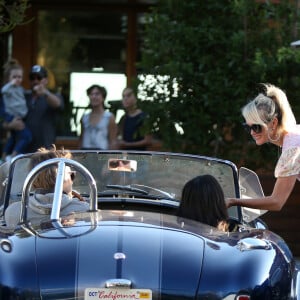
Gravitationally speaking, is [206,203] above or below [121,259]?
above

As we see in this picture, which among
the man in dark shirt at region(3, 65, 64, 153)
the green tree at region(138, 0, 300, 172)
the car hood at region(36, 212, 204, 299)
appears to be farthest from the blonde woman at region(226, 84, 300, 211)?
the man in dark shirt at region(3, 65, 64, 153)

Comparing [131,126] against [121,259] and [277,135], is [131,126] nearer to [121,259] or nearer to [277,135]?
[277,135]

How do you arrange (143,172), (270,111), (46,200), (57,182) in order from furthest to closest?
(143,172) < (270,111) < (46,200) < (57,182)

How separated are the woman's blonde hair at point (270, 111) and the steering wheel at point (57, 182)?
47.3 inches

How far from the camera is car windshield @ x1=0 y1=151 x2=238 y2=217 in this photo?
17.9ft

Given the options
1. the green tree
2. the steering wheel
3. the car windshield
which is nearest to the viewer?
the steering wheel

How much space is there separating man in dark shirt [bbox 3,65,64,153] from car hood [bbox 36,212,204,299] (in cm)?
532

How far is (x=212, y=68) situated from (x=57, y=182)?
4.19 meters

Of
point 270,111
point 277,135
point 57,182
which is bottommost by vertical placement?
point 57,182

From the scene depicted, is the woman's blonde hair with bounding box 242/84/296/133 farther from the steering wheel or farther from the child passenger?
the steering wheel

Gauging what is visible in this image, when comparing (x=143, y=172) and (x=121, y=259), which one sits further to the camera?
(x=143, y=172)

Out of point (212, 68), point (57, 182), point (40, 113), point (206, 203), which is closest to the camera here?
point (57, 182)

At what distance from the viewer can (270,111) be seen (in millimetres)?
5133

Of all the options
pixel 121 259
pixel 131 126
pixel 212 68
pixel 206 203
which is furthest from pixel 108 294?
pixel 131 126
